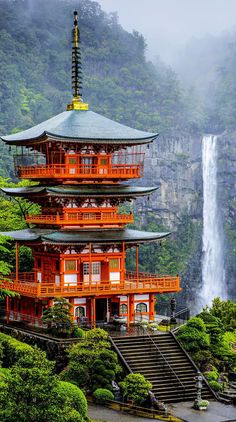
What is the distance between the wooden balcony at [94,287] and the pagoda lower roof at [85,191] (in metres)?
3.73

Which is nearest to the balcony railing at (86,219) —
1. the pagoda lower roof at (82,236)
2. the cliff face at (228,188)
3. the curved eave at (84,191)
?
the pagoda lower roof at (82,236)

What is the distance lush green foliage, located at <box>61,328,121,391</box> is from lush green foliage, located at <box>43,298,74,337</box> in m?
2.61

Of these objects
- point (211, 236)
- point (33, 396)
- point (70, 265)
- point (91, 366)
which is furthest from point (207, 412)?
point (211, 236)

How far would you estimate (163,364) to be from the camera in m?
38.3

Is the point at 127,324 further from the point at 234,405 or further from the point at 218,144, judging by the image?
the point at 218,144

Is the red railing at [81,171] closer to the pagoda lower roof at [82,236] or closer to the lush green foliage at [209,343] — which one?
the pagoda lower roof at [82,236]

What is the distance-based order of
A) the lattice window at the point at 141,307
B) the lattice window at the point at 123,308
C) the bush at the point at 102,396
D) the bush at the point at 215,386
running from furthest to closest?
the lattice window at the point at 141,307, the lattice window at the point at 123,308, the bush at the point at 215,386, the bush at the point at 102,396

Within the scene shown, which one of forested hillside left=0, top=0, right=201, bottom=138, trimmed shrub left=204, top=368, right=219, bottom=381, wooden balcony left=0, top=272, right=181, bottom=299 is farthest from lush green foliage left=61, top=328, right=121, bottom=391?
forested hillside left=0, top=0, right=201, bottom=138

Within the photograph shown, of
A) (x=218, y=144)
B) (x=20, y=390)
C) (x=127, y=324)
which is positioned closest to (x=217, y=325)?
(x=127, y=324)

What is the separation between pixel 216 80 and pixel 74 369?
118 meters

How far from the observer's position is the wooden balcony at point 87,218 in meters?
43.2

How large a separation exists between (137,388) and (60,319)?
5337 millimetres

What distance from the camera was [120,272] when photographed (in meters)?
44.3

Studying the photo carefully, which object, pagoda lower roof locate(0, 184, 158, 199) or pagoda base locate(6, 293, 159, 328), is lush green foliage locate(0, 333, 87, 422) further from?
pagoda lower roof locate(0, 184, 158, 199)
